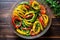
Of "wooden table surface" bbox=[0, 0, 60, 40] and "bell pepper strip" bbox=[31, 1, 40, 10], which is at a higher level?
"bell pepper strip" bbox=[31, 1, 40, 10]

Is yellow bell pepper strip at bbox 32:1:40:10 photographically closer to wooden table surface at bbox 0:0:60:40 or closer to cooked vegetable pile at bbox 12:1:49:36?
cooked vegetable pile at bbox 12:1:49:36

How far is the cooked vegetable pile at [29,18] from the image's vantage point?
1.18 m

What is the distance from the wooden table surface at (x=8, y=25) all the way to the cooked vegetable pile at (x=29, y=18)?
90 millimetres

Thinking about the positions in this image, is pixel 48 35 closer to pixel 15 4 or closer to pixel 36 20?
pixel 36 20

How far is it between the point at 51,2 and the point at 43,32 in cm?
23

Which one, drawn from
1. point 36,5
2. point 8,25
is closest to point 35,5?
point 36,5

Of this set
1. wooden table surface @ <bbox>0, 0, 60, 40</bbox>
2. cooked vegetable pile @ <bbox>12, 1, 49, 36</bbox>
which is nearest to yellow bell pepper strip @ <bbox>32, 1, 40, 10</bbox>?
cooked vegetable pile @ <bbox>12, 1, 49, 36</bbox>

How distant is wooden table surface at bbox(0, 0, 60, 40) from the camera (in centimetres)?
126

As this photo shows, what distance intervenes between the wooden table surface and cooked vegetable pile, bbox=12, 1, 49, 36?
0.30ft

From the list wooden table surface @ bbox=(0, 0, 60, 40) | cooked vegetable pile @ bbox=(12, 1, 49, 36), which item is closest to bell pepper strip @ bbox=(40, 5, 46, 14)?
cooked vegetable pile @ bbox=(12, 1, 49, 36)

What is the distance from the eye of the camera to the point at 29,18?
1.21m

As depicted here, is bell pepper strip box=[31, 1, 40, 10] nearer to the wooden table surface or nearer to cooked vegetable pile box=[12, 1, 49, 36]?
cooked vegetable pile box=[12, 1, 49, 36]

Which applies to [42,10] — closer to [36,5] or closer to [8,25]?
[36,5]

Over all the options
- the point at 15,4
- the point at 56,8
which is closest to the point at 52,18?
the point at 56,8
